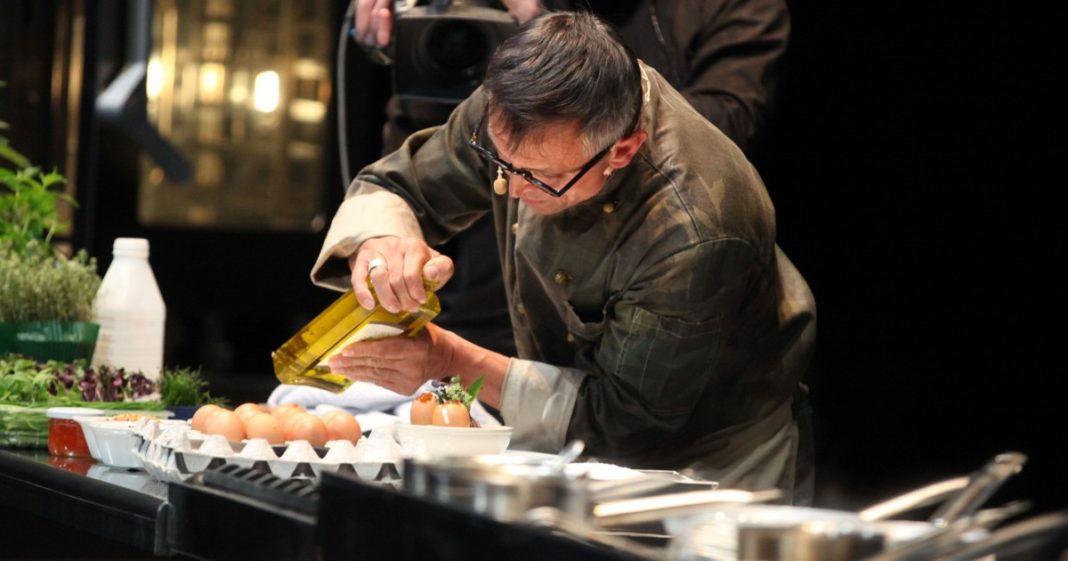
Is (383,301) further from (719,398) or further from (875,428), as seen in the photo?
(875,428)

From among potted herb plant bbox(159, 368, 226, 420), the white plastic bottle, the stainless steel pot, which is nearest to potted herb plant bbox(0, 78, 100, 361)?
the white plastic bottle

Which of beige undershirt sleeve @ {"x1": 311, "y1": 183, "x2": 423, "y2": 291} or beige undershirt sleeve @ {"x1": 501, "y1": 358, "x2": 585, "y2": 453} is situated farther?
beige undershirt sleeve @ {"x1": 311, "y1": 183, "x2": 423, "y2": 291}

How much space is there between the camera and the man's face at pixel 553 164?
190 centimetres

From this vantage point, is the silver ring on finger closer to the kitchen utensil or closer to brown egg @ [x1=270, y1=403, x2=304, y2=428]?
brown egg @ [x1=270, y1=403, x2=304, y2=428]

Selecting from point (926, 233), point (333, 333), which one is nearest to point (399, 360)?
point (333, 333)

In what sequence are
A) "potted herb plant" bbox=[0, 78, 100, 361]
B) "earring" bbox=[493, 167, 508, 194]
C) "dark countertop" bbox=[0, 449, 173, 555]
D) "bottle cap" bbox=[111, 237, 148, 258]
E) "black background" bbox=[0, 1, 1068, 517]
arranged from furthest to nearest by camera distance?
1. "black background" bbox=[0, 1, 1068, 517]
2. "bottle cap" bbox=[111, 237, 148, 258]
3. "potted herb plant" bbox=[0, 78, 100, 361]
4. "earring" bbox=[493, 167, 508, 194]
5. "dark countertop" bbox=[0, 449, 173, 555]

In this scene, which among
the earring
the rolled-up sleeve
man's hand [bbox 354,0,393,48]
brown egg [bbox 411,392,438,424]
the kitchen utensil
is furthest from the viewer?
man's hand [bbox 354,0,393,48]

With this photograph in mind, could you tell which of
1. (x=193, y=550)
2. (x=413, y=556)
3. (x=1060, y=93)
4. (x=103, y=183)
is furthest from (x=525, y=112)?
(x=103, y=183)

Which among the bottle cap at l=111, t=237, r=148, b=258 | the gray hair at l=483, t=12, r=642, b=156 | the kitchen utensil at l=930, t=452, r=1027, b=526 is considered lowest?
the bottle cap at l=111, t=237, r=148, b=258

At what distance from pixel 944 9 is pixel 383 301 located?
6.13 feet

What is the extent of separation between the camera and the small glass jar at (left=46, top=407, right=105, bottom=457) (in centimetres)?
195

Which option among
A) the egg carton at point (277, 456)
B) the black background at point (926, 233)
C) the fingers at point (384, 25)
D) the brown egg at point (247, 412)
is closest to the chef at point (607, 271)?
the brown egg at point (247, 412)

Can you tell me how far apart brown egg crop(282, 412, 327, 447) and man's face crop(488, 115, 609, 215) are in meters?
0.45

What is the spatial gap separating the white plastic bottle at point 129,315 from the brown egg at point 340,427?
0.88 meters
